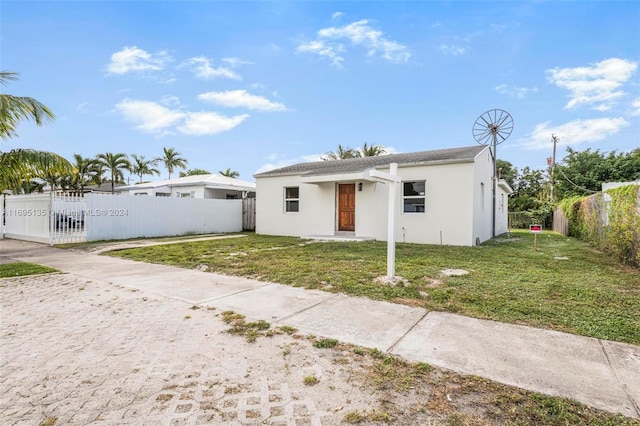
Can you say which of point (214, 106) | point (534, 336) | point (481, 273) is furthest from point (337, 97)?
point (534, 336)

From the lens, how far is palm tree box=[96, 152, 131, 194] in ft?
95.3

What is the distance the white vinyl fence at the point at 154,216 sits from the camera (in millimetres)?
12828

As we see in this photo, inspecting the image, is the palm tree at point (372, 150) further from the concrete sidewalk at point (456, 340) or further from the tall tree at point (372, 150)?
the concrete sidewalk at point (456, 340)

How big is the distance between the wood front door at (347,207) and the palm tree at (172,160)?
29.3m

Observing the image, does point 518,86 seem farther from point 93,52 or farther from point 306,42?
point 93,52

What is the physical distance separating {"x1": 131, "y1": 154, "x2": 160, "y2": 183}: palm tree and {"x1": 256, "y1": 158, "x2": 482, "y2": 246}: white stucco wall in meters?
24.1

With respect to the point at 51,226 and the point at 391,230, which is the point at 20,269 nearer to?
the point at 51,226

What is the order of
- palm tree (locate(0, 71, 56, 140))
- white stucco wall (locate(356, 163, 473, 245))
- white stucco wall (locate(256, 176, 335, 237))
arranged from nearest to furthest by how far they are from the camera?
palm tree (locate(0, 71, 56, 140)) → white stucco wall (locate(356, 163, 473, 245)) → white stucco wall (locate(256, 176, 335, 237))

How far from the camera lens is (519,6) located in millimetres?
9789

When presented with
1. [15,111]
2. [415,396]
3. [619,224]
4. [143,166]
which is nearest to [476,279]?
[415,396]

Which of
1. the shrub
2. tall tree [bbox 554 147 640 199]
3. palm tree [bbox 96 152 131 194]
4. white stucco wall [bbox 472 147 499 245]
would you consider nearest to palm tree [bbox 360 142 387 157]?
tall tree [bbox 554 147 640 199]

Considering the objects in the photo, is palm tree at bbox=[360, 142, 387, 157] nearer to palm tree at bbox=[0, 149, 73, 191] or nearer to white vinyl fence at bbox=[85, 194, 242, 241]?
white vinyl fence at bbox=[85, 194, 242, 241]

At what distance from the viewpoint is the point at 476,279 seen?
5859 millimetres

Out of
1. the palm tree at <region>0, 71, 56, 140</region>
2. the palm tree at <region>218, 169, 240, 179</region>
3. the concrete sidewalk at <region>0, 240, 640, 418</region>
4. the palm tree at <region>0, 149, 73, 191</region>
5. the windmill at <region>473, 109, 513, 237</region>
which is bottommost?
the concrete sidewalk at <region>0, 240, 640, 418</region>
